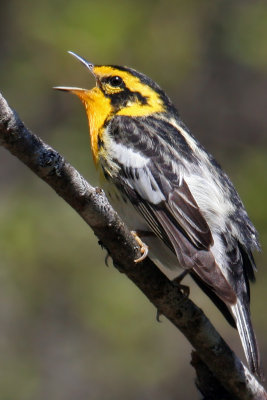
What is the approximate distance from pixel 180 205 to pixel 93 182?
2.89m

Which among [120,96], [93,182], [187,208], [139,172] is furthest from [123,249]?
[93,182]

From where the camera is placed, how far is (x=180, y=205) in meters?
4.54

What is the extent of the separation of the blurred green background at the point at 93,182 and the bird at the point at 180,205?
2.36 m

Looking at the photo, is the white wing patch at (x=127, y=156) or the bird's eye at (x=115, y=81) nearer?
the white wing patch at (x=127, y=156)

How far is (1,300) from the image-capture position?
768 centimetres

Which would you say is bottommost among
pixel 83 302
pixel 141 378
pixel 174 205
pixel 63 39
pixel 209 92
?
pixel 141 378

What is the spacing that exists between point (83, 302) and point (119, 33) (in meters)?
2.47

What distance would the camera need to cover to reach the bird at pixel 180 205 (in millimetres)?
4410

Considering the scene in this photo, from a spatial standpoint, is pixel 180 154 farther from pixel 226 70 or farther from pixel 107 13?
pixel 226 70

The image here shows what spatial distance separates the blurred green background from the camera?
24.0 ft

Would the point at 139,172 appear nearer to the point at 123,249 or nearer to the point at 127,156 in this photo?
the point at 127,156

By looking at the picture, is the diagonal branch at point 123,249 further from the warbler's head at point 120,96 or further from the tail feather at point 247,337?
the warbler's head at point 120,96

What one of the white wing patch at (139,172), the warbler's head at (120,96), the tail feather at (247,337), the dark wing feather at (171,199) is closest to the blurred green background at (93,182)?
the warbler's head at (120,96)

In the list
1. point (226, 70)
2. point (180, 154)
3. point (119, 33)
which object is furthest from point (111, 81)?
point (226, 70)
